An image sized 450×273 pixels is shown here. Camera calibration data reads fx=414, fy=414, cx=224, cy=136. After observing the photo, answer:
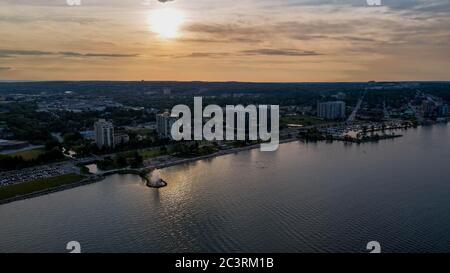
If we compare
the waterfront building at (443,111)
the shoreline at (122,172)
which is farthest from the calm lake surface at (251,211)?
the waterfront building at (443,111)

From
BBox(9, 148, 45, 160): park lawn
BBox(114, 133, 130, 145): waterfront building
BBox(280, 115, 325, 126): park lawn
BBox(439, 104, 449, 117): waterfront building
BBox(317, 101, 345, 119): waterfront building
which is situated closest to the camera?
A: BBox(9, 148, 45, 160): park lawn

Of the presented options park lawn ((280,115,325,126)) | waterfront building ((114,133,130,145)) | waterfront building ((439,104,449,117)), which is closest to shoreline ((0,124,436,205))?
waterfront building ((114,133,130,145))

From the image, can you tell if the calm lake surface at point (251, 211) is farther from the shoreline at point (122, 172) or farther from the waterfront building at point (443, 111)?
the waterfront building at point (443, 111)

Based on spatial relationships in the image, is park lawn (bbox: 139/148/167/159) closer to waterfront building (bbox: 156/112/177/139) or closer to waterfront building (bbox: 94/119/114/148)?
waterfront building (bbox: 94/119/114/148)

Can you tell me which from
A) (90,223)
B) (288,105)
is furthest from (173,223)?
(288,105)

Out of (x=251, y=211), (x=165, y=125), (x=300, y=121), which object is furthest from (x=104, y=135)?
(x=300, y=121)

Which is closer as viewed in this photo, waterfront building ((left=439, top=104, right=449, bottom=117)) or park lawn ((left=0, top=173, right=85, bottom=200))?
park lawn ((left=0, top=173, right=85, bottom=200))
